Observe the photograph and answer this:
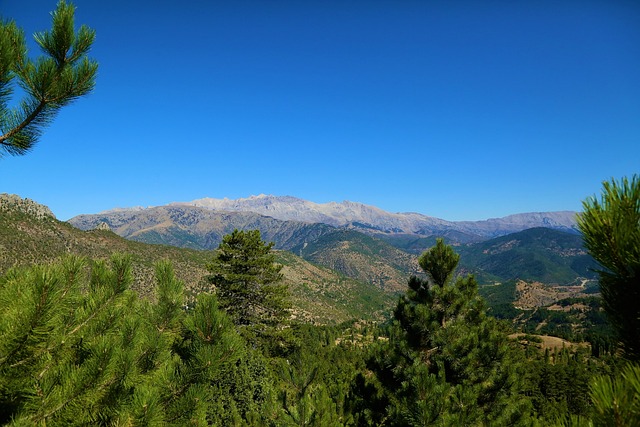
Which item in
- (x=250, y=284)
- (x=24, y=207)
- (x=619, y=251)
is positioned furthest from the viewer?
(x=24, y=207)

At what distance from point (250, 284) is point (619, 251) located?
Answer: 24743mm

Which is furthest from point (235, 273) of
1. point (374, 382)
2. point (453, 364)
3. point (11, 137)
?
point (11, 137)

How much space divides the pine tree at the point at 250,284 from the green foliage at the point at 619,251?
2303 cm

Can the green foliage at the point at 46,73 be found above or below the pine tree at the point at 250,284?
above

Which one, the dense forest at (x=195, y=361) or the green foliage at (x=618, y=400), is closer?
the green foliage at (x=618, y=400)

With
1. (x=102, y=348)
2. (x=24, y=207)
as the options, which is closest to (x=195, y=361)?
(x=102, y=348)

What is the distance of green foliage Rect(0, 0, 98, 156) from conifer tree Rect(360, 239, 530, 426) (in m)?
9.11

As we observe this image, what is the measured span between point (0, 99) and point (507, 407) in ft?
42.5

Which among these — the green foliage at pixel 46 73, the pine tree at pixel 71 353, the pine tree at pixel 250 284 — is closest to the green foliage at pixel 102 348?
the pine tree at pixel 71 353

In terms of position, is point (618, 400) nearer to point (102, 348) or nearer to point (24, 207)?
point (102, 348)

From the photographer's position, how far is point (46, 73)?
3.91 meters

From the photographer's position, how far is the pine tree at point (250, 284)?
79.0ft

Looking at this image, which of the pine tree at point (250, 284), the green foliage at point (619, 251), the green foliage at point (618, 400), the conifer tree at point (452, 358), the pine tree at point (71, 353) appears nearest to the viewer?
the green foliage at point (618, 400)

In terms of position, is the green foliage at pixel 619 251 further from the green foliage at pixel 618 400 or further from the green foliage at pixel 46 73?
the green foliage at pixel 46 73
